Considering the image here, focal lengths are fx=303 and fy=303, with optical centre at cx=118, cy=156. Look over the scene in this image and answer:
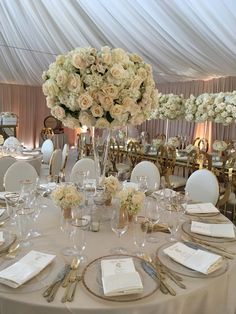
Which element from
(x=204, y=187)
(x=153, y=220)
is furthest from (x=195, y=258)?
(x=204, y=187)

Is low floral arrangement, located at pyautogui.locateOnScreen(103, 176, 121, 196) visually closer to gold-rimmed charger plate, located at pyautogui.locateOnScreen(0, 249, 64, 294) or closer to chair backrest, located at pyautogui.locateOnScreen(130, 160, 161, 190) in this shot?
gold-rimmed charger plate, located at pyautogui.locateOnScreen(0, 249, 64, 294)

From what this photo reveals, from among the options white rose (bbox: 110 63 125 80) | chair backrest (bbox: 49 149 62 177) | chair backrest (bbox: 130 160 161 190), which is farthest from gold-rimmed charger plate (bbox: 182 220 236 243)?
chair backrest (bbox: 49 149 62 177)

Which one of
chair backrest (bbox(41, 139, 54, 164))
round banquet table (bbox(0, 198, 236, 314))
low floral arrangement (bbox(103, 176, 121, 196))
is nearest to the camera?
round banquet table (bbox(0, 198, 236, 314))

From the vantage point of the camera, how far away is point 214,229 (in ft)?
6.43

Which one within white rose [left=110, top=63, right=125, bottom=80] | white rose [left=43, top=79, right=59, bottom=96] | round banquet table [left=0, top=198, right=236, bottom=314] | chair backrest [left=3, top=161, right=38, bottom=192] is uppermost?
white rose [left=110, top=63, right=125, bottom=80]

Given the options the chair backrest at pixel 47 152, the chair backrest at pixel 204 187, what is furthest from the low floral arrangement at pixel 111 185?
the chair backrest at pixel 47 152

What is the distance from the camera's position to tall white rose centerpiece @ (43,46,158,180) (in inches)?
77.7

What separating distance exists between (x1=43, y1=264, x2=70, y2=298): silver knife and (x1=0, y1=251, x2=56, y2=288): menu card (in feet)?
0.27

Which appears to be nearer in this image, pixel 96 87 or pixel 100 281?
pixel 100 281

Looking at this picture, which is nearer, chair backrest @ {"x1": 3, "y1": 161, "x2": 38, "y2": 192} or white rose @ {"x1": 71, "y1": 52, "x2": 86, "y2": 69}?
white rose @ {"x1": 71, "y1": 52, "x2": 86, "y2": 69}

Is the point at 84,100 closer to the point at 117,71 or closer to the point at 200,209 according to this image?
the point at 117,71

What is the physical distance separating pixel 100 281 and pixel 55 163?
3617 mm

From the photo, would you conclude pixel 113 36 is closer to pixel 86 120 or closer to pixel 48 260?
pixel 86 120

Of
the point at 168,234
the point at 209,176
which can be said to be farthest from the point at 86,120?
the point at 209,176
